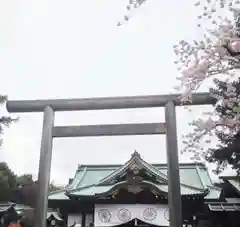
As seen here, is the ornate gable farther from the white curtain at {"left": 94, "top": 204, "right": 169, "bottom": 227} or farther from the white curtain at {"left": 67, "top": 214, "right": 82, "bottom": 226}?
the white curtain at {"left": 67, "top": 214, "right": 82, "bottom": 226}

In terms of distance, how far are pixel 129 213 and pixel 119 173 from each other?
1.39m

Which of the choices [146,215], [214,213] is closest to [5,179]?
[146,215]

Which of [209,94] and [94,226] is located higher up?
[209,94]

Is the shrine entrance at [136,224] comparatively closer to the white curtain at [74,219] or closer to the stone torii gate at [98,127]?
the white curtain at [74,219]

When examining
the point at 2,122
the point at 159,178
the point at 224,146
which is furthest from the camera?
the point at 159,178

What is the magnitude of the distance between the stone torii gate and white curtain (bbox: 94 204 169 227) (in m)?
6.34

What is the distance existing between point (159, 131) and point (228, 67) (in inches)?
99.2

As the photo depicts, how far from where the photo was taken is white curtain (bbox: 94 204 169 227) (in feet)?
39.0

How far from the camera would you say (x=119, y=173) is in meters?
12.6

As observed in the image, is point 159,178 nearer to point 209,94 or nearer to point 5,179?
point 5,179

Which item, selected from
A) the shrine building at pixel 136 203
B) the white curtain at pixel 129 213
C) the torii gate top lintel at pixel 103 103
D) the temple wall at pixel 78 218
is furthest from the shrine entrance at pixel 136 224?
the torii gate top lintel at pixel 103 103

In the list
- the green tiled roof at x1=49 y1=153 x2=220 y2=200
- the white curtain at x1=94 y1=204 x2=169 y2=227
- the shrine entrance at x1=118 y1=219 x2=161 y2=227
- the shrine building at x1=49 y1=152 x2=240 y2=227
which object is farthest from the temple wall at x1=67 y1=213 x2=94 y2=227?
the shrine entrance at x1=118 y1=219 x2=161 y2=227

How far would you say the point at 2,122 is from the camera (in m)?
9.95

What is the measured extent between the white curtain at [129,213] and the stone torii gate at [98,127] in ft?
20.8
